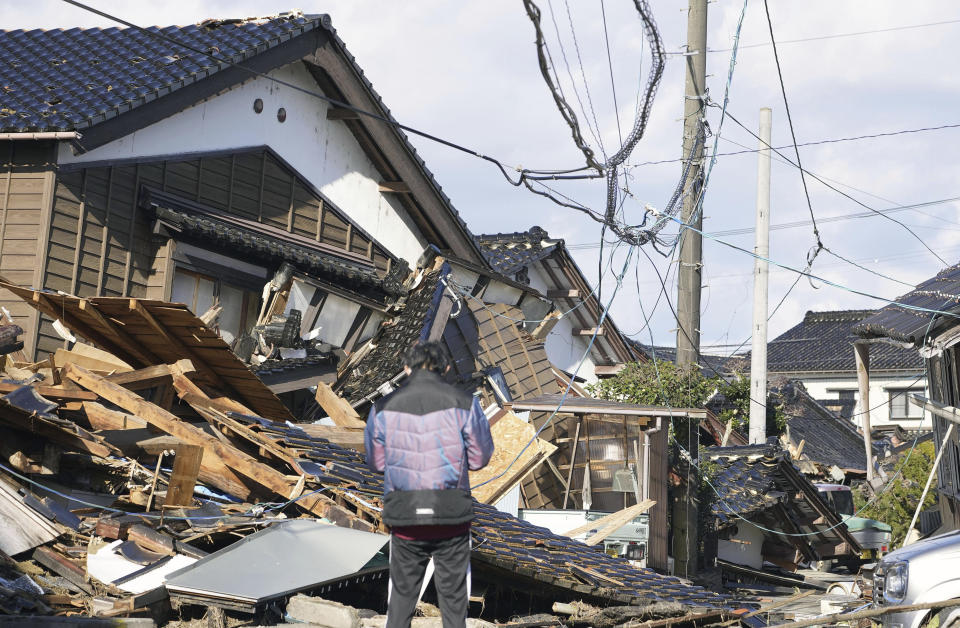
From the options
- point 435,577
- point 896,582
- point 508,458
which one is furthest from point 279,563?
point 508,458

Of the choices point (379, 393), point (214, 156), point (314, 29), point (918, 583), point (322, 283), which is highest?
point (314, 29)

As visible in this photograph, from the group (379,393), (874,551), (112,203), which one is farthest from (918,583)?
(874,551)

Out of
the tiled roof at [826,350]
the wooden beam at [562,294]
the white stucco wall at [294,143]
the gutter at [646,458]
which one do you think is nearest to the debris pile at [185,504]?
the white stucco wall at [294,143]

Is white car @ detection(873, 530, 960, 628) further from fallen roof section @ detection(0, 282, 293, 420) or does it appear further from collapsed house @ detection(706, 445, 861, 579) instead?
collapsed house @ detection(706, 445, 861, 579)

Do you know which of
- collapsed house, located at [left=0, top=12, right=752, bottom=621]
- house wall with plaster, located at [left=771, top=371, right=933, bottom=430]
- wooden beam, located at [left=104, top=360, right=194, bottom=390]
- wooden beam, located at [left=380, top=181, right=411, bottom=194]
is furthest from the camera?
house wall with plaster, located at [left=771, top=371, right=933, bottom=430]

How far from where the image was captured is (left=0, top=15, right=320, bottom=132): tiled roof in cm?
1320

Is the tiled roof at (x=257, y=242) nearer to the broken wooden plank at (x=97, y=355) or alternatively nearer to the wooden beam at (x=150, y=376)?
the broken wooden plank at (x=97, y=355)

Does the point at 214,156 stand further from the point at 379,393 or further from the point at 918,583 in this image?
the point at 918,583

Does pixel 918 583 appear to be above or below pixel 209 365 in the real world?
below

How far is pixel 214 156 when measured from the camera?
50.6 feet

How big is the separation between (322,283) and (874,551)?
1636 cm

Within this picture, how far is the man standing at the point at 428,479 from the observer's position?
6.30 m

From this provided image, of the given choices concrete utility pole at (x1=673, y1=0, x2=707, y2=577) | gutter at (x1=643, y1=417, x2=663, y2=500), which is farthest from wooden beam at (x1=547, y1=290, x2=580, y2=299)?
gutter at (x1=643, y1=417, x2=663, y2=500)

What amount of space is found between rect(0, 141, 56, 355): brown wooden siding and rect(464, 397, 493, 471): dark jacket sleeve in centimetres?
841
